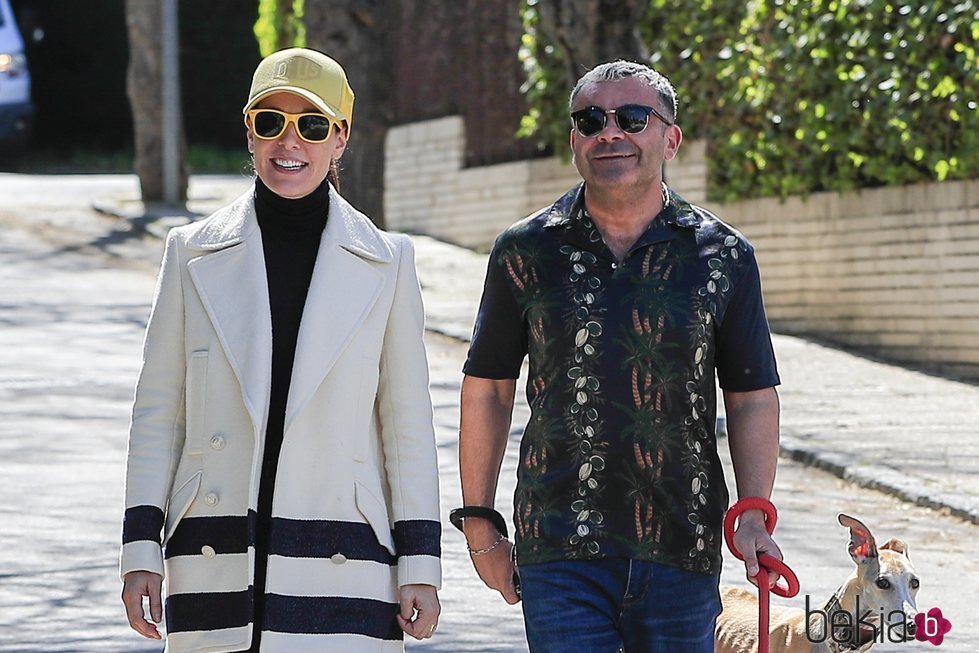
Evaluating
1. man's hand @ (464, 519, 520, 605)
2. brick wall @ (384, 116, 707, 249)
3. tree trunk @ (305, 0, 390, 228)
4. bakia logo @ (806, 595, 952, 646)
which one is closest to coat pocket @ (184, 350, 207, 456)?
man's hand @ (464, 519, 520, 605)

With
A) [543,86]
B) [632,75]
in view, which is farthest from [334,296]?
[543,86]

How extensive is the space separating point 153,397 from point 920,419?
8.72 meters

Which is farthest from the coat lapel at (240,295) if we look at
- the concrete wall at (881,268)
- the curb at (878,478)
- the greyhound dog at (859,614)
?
the concrete wall at (881,268)

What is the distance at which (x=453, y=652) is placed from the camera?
21.7 ft

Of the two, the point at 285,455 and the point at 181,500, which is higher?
the point at 285,455

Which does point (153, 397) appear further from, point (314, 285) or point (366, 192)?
point (366, 192)

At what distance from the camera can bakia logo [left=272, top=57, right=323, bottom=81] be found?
4043 mm

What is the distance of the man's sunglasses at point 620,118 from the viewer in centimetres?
412

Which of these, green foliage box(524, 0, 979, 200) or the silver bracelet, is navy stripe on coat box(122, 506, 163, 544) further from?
green foliage box(524, 0, 979, 200)

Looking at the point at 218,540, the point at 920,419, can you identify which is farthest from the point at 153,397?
the point at 920,419

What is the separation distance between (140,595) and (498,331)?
1.02 metres

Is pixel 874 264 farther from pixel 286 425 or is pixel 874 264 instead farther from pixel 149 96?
pixel 149 96

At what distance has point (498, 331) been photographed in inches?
166

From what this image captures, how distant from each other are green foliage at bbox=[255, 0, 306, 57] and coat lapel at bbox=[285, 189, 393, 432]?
21462mm
